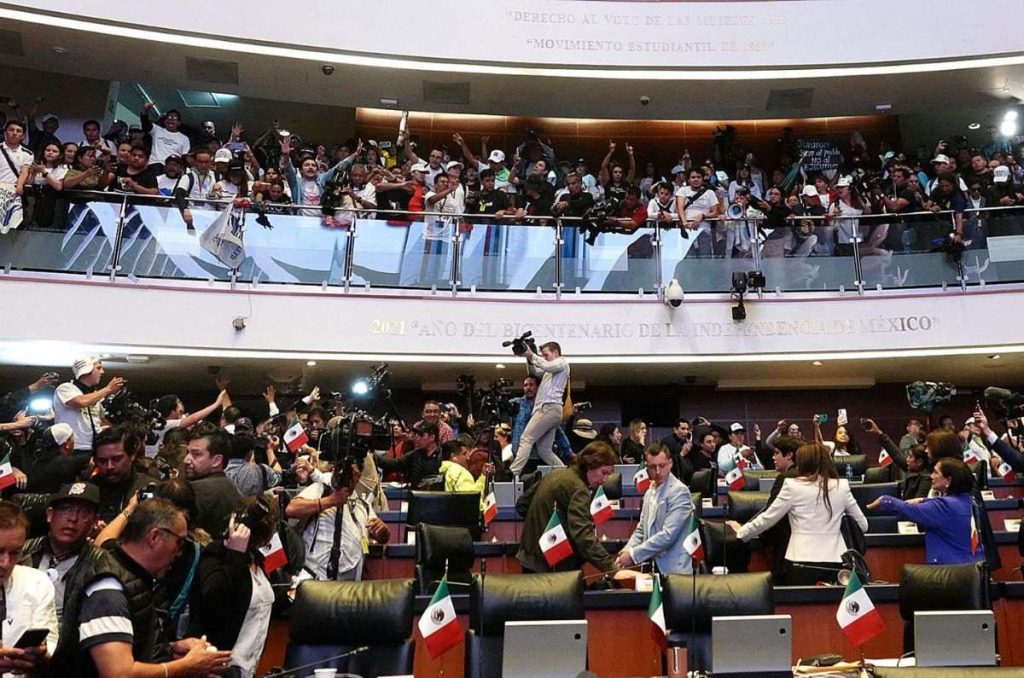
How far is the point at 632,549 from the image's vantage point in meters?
5.07

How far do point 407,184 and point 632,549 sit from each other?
22.1ft

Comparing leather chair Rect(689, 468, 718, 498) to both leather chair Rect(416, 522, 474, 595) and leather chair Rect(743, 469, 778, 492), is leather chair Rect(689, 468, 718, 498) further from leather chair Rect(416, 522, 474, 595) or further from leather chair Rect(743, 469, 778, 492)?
leather chair Rect(416, 522, 474, 595)

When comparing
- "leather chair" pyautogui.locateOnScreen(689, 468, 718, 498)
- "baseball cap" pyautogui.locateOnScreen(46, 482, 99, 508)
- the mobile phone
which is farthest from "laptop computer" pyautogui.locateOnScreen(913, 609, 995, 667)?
"leather chair" pyautogui.locateOnScreen(689, 468, 718, 498)

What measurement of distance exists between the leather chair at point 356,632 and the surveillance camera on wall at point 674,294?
710cm

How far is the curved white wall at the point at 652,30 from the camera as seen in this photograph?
12109mm

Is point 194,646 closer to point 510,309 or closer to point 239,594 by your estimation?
point 239,594

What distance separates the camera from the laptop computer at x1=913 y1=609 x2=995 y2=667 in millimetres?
3402

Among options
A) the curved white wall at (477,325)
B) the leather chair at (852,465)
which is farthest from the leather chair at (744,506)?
the curved white wall at (477,325)

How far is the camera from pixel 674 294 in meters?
10.3

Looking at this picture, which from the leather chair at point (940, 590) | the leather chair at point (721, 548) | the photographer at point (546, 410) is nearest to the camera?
the leather chair at point (940, 590)

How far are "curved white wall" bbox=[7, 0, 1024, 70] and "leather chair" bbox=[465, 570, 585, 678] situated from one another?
9.77 metres

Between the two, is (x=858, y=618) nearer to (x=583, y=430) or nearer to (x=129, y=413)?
(x=583, y=430)

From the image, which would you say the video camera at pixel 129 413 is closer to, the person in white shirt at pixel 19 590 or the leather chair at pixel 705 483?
the person in white shirt at pixel 19 590

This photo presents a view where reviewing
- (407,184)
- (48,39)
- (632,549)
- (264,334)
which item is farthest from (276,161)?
(632,549)
